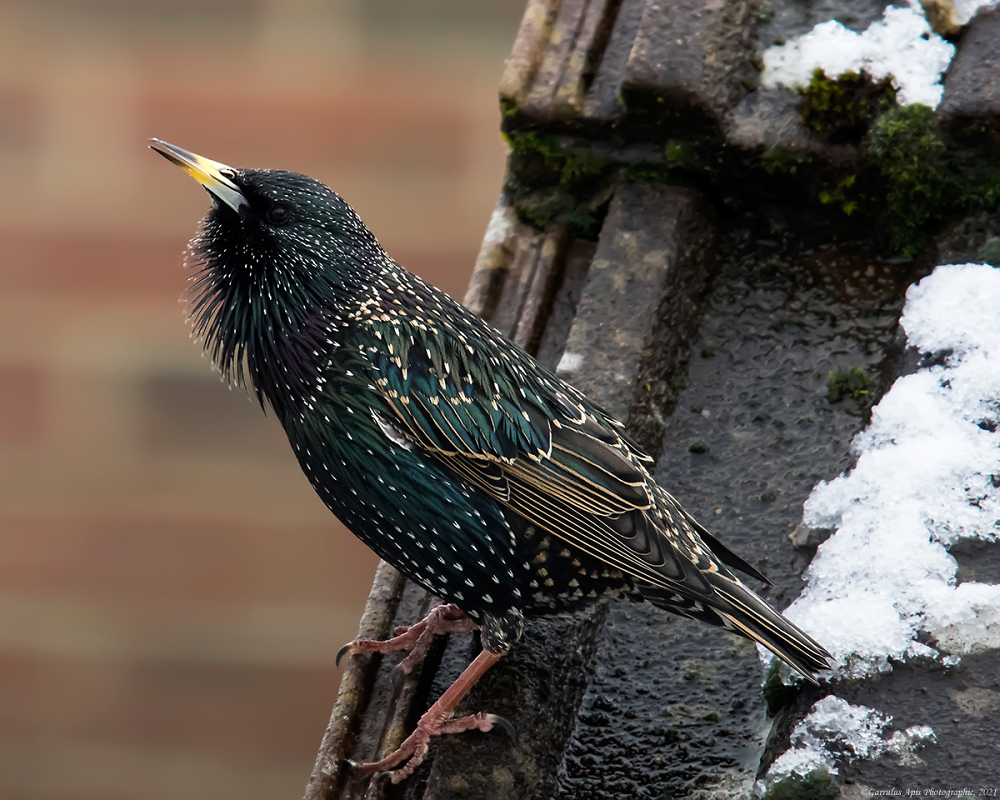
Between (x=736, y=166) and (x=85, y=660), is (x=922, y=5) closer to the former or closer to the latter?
(x=736, y=166)

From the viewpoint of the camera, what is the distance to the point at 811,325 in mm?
2117

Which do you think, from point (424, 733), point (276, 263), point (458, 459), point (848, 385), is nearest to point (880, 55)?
point (848, 385)

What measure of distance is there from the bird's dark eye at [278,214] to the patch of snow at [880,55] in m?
0.95

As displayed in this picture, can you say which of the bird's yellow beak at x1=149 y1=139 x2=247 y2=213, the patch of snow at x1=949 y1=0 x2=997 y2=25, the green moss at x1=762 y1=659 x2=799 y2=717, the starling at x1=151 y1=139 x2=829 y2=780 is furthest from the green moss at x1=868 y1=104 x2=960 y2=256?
the bird's yellow beak at x1=149 y1=139 x2=247 y2=213

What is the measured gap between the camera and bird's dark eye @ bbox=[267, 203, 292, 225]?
219 centimetres

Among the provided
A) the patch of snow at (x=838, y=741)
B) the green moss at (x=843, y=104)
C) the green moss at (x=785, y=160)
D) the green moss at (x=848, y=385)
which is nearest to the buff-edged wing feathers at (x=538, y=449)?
the green moss at (x=848, y=385)

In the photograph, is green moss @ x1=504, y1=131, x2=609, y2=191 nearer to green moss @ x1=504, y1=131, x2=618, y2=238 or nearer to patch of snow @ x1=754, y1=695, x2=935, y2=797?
green moss @ x1=504, y1=131, x2=618, y2=238

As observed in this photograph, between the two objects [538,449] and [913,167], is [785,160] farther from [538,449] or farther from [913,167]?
[538,449]

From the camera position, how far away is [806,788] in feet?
4.73

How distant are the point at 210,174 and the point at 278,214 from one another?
15 cm

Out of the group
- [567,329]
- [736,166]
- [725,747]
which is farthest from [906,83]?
[725,747]

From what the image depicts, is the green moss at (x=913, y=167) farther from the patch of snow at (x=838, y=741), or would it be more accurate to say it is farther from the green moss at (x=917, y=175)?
the patch of snow at (x=838, y=741)

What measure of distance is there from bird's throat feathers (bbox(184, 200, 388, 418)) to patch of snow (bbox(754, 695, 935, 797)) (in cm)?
106

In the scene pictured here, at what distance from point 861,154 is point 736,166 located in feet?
0.74
